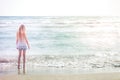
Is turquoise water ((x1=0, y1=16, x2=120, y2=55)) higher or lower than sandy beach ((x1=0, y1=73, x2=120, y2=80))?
higher

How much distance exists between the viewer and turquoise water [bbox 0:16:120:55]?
7.04 ft

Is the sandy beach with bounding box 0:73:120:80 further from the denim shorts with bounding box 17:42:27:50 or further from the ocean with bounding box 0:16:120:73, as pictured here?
the denim shorts with bounding box 17:42:27:50

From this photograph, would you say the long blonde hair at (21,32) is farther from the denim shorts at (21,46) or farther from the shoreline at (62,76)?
the shoreline at (62,76)

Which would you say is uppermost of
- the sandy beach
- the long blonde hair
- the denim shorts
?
the long blonde hair

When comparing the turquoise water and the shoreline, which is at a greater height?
the turquoise water

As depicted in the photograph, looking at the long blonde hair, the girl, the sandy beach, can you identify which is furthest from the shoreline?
the long blonde hair

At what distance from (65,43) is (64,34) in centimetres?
9

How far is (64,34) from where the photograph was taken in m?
2.21

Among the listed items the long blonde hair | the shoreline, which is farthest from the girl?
the shoreline

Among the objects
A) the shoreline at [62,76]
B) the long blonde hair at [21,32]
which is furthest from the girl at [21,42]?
the shoreline at [62,76]

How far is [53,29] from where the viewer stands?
221 cm

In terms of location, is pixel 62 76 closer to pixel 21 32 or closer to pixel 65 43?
pixel 65 43

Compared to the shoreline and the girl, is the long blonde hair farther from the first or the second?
the shoreline
